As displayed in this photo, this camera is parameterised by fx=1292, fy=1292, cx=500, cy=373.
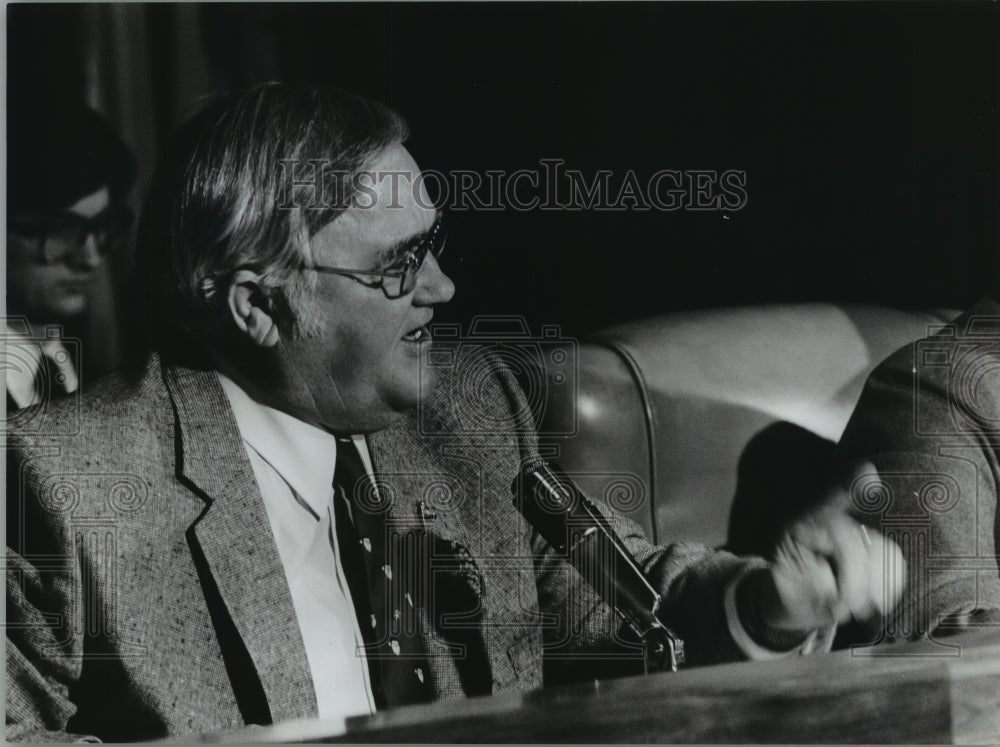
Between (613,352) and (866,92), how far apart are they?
0.97 metres

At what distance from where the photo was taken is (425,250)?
3.33 m

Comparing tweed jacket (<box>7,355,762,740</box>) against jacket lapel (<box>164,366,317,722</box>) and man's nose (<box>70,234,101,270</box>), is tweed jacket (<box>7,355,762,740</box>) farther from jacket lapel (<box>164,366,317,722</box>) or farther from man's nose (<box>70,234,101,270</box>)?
man's nose (<box>70,234,101,270</box>)

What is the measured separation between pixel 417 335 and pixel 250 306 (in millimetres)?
428

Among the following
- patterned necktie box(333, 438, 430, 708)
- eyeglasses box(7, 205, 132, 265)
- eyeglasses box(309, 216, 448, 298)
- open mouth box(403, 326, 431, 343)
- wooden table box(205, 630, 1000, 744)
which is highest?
eyeglasses box(7, 205, 132, 265)

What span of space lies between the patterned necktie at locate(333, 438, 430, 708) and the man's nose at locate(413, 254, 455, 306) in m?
0.43

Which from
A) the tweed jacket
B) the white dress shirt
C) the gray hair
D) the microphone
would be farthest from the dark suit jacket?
the gray hair

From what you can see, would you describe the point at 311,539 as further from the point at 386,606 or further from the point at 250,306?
the point at 250,306

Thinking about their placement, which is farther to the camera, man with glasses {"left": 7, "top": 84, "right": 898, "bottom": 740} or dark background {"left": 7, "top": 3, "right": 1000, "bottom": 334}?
dark background {"left": 7, "top": 3, "right": 1000, "bottom": 334}

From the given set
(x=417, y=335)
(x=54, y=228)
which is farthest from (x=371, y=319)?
(x=54, y=228)

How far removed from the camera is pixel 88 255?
3.31m

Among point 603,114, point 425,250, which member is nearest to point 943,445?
point 603,114

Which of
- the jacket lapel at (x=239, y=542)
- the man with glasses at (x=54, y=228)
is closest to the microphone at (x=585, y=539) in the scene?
the jacket lapel at (x=239, y=542)

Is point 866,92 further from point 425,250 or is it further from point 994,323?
point 425,250

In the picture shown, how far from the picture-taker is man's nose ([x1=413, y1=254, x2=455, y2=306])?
3.32 metres
